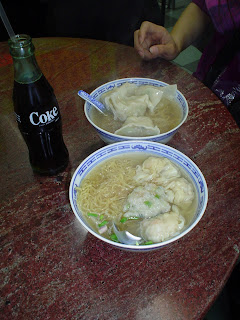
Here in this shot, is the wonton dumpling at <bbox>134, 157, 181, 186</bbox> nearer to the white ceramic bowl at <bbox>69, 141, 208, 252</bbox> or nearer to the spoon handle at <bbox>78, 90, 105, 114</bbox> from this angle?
the white ceramic bowl at <bbox>69, 141, 208, 252</bbox>

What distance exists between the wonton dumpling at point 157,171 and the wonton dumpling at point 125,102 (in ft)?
1.23

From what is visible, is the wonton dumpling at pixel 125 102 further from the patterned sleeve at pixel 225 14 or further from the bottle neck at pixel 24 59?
the patterned sleeve at pixel 225 14

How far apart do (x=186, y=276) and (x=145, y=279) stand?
0.42 ft

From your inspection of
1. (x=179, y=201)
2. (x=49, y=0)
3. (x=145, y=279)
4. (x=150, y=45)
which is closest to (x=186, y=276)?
(x=145, y=279)

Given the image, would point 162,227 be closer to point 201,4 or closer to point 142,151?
point 142,151

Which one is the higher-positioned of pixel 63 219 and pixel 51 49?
pixel 51 49

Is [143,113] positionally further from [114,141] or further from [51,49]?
[51,49]

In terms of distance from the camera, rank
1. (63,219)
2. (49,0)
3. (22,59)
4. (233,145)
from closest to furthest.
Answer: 1. (22,59)
2. (63,219)
3. (233,145)
4. (49,0)

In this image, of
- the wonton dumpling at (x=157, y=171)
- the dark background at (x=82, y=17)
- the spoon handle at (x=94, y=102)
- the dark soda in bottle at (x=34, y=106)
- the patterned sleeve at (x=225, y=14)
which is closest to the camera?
the dark soda in bottle at (x=34, y=106)

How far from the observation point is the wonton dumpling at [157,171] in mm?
1060

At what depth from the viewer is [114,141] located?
1.21m

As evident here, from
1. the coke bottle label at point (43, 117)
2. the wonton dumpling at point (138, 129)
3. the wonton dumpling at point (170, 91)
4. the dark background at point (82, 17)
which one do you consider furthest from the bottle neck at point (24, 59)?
the dark background at point (82, 17)

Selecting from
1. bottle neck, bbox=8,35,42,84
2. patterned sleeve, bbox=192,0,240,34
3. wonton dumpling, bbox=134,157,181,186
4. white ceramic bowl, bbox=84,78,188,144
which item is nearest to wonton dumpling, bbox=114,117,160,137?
white ceramic bowl, bbox=84,78,188,144

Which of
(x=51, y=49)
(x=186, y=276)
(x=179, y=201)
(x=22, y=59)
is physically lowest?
(x=186, y=276)
